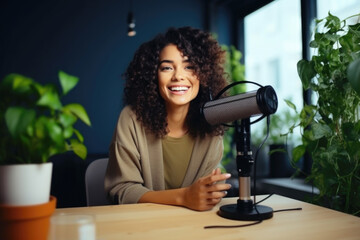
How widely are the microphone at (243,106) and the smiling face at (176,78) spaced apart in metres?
0.40

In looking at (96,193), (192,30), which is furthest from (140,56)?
(96,193)

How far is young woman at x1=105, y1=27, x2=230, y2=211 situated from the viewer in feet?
4.44

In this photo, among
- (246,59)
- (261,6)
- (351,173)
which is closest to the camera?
(351,173)

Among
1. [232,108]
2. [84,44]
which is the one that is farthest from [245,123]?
[84,44]

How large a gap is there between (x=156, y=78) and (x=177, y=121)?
22cm

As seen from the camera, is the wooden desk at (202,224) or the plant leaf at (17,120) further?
the wooden desk at (202,224)

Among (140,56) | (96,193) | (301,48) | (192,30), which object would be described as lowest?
(96,193)

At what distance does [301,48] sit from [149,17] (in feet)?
5.57

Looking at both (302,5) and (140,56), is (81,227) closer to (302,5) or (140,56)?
(140,56)

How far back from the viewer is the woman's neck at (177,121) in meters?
1.56

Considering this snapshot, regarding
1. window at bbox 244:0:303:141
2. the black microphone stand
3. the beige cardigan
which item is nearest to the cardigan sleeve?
the beige cardigan

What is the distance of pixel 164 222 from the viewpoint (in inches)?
35.0

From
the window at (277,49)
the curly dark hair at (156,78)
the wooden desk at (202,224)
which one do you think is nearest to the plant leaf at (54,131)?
the wooden desk at (202,224)

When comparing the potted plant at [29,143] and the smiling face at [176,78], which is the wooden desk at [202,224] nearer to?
the potted plant at [29,143]
